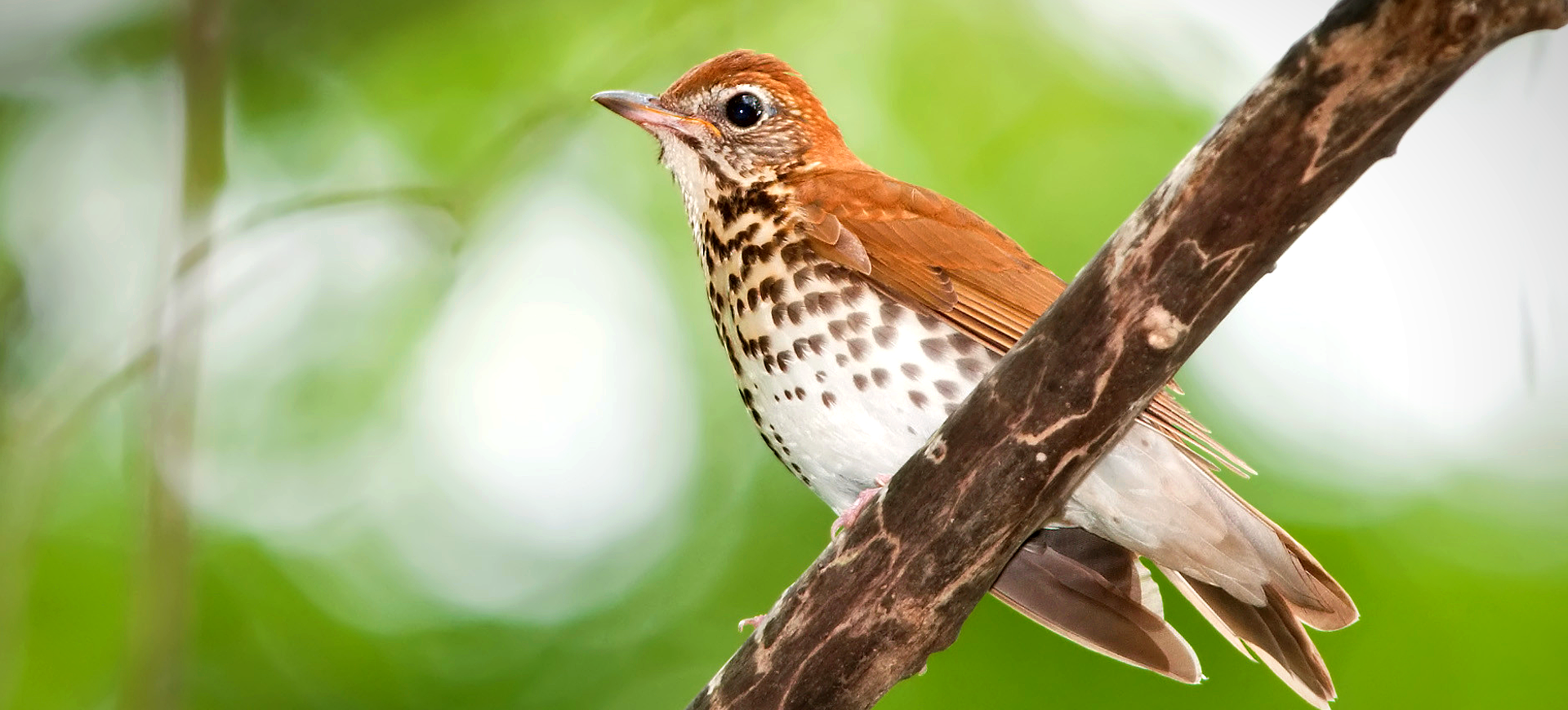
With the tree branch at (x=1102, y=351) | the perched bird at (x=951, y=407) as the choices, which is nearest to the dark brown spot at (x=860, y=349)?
the perched bird at (x=951, y=407)

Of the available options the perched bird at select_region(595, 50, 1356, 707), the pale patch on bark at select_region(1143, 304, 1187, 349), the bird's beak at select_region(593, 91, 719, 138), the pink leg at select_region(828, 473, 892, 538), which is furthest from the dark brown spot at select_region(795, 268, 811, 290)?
the pale patch on bark at select_region(1143, 304, 1187, 349)

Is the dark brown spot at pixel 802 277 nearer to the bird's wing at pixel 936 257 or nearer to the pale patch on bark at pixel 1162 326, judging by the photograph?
the bird's wing at pixel 936 257

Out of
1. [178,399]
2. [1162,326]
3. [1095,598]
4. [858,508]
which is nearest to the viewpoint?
[1162,326]

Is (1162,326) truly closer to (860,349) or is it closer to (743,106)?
(860,349)

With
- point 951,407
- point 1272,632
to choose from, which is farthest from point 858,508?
point 1272,632

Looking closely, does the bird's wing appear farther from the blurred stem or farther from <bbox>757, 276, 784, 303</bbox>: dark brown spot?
the blurred stem
